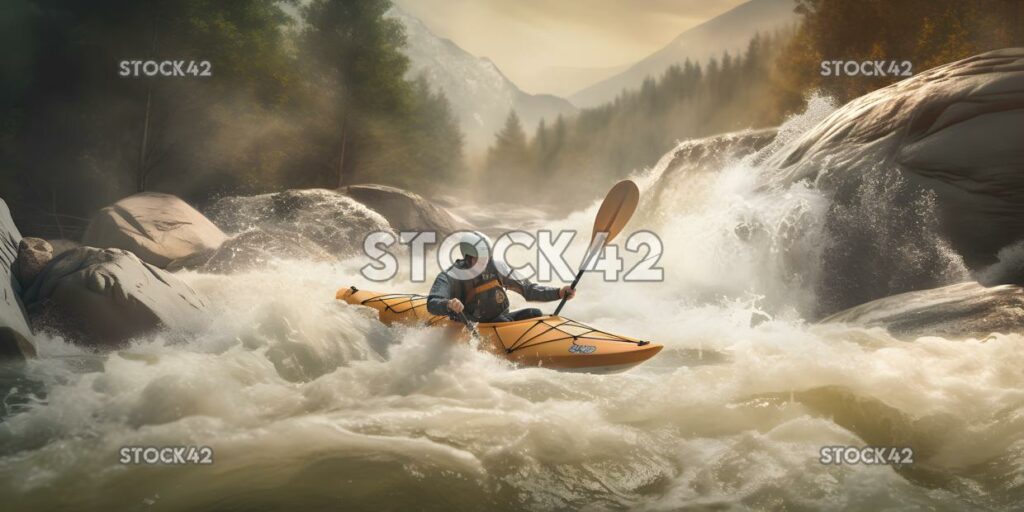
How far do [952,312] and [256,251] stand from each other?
6.75 metres

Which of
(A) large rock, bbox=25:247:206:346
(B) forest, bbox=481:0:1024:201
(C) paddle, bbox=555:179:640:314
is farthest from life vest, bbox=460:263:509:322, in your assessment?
(B) forest, bbox=481:0:1024:201

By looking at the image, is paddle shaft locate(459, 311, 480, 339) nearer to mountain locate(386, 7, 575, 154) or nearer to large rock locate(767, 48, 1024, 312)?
large rock locate(767, 48, 1024, 312)

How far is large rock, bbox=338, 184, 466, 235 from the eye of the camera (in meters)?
10.9

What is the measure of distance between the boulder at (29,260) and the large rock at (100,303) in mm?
382

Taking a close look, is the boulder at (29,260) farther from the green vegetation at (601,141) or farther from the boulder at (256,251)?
the green vegetation at (601,141)

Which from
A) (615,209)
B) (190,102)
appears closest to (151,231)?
(190,102)

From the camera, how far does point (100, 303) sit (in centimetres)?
479

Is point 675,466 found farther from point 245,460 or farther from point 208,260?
point 208,260

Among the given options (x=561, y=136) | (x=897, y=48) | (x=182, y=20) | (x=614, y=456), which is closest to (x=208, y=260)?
(x=182, y=20)

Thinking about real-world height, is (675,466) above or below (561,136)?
below

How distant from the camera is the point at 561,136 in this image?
979 inches

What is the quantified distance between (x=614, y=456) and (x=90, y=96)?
11027 millimetres

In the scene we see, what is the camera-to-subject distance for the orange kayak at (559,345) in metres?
3.79

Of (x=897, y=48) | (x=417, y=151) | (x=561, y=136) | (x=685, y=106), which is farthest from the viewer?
(x=561, y=136)
